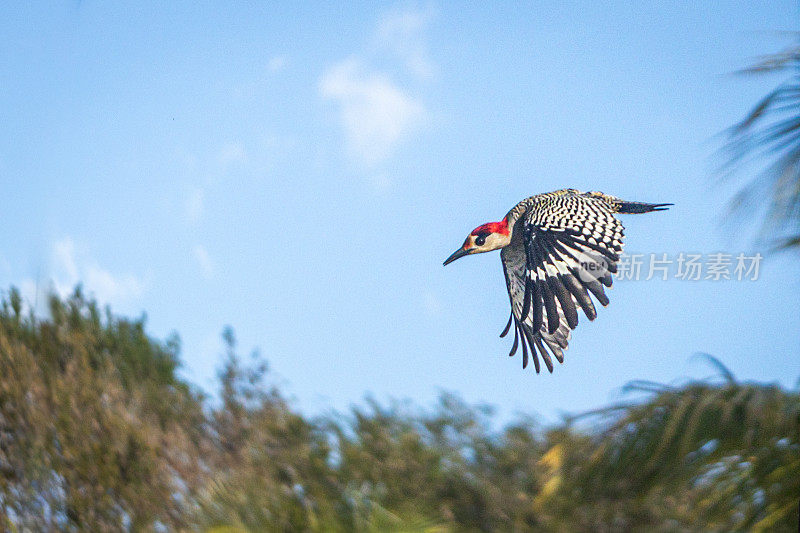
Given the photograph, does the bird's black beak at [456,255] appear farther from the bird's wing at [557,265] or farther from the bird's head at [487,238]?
the bird's wing at [557,265]

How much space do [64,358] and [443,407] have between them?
12.8 feet

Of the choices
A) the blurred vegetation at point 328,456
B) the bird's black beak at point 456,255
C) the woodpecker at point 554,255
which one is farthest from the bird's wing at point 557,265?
the blurred vegetation at point 328,456

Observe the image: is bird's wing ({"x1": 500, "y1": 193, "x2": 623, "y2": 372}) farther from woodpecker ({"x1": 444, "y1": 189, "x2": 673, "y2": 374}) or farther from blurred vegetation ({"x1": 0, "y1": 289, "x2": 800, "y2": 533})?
blurred vegetation ({"x1": 0, "y1": 289, "x2": 800, "y2": 533})

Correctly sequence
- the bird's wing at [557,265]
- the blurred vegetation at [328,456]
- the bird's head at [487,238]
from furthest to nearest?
1. the bird's head at [487,238]
2. the bird's wing at [557,265]
3. the blurred vegetation at [328,456]

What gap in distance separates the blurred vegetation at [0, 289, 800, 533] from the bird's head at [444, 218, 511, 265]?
2259 millimetres

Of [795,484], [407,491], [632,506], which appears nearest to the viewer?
[795,484]

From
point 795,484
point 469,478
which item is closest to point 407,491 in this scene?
point 469,478

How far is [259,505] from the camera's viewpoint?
4.22 meters

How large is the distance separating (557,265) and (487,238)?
104cm

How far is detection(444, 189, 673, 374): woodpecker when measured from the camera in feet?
19.2

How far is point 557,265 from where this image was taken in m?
5.96

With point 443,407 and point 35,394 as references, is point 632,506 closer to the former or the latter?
point 443,407

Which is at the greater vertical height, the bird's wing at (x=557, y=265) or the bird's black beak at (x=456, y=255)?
the bird's black beak at (x=456, y=255)

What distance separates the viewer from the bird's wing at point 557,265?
584cm
